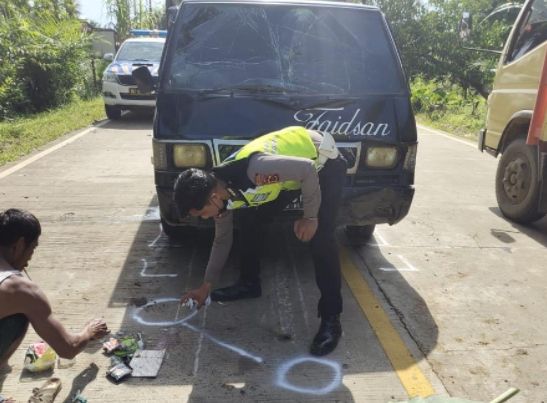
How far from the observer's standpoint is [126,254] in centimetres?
419

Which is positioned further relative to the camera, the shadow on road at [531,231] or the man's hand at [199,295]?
the shadow on road at [531,231]

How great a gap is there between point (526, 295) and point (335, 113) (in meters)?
1.82

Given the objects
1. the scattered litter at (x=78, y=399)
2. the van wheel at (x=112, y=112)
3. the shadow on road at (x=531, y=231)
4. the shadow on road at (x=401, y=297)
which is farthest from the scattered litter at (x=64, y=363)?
the van wheel at (x=112, y=112)

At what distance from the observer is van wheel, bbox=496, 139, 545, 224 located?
5.06 metres

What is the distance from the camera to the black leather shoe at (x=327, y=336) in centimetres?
288

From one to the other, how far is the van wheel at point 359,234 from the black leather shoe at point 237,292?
1291 mm

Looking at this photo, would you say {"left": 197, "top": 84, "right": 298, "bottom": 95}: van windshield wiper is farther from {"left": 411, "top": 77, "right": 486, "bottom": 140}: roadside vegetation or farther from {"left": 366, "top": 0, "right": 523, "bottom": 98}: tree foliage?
{"left": 366, "top": 0, "right": 523, "bottom": 98}: tree foliage

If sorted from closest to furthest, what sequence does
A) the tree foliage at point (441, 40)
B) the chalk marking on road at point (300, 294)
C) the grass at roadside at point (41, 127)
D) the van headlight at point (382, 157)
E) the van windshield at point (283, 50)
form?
the chalk marking on road at point (300, 294) < the van headlight at point (382, 157) < the van windshield at point (283, 50) < the grass at roadside at point (41, 127) < the tree foliage at point (441, 40)

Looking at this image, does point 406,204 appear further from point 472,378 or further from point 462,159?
point 462,159

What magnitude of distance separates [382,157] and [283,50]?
1.15 m

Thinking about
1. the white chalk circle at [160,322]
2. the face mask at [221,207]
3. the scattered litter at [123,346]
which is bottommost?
the white chalk circle at [160,322]

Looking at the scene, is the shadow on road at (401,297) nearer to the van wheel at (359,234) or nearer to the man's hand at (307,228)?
the van wheel at (359,234)

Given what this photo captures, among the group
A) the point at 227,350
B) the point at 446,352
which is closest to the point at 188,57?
the point at 227,350

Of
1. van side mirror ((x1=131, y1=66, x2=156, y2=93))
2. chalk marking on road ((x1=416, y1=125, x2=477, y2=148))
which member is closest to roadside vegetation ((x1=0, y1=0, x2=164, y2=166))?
van side mirror ((x1=131, y1=66, x2=156, y2=93))
